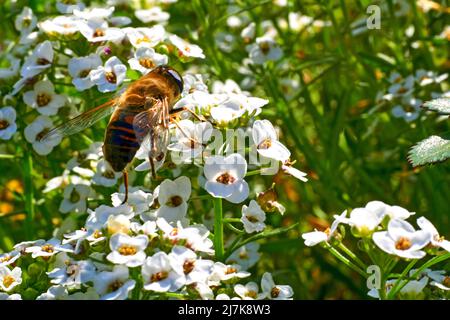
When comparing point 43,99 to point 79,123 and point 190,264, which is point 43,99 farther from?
point 190,264

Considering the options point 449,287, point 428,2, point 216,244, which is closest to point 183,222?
point 216,244

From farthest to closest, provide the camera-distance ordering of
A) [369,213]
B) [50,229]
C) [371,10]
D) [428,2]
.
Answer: [428,2] < [371,10] < [50,229] < [369,213]

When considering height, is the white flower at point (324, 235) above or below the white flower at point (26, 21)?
below

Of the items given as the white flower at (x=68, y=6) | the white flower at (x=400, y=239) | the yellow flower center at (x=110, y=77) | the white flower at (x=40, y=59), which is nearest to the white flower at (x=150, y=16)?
the white flower at (x=68, y=6)

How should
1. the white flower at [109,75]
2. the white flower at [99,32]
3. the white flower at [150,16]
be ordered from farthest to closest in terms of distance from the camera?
1. the white flower at [150,16]
2. the white flower at [99,32]
3. the white flower at [109,75]

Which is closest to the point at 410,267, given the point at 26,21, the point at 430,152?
the point at 430,152

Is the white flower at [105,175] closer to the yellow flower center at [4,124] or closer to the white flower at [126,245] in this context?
the yellow flower center at [4,124]

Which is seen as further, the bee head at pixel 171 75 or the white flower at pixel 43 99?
the white flower at pixel 43 99
